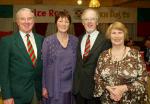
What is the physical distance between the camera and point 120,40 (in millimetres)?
2936

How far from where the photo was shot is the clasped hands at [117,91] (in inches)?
114

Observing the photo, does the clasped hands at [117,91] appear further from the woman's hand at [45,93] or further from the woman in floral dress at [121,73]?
the woman's hand at [45,93]

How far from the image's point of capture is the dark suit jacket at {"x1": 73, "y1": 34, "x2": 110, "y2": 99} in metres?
3.19

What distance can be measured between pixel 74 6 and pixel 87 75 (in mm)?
8820

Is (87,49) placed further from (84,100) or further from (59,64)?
(84,100)

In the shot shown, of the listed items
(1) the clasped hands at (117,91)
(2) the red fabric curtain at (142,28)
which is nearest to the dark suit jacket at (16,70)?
(1) the clasped hands at (117,91)

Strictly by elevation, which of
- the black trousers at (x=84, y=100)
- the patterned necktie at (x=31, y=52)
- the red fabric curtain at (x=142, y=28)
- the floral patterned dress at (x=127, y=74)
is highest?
the red fabric curtain at (x=142, y=28)

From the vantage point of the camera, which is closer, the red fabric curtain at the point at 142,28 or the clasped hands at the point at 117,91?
the clasped hands at the point at 117,91

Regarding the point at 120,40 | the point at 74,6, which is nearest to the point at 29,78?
the point at 120,40

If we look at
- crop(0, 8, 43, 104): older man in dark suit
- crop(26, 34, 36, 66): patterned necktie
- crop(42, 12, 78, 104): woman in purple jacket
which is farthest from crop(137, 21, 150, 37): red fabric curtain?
crop(26, 34, 36, 66): patterned necktie

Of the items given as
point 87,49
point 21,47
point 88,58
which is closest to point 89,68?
point 88,58

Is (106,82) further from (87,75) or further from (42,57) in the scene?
(42,57)

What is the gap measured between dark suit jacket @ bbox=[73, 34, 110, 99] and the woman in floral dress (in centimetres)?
18

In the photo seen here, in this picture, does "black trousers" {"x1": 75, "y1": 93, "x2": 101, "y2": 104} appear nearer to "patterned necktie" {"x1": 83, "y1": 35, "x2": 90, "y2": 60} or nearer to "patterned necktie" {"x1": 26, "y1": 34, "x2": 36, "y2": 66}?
"patterned necktie" {"x1": 83, "y1": 35, "x2": 90, "y2": 60}
